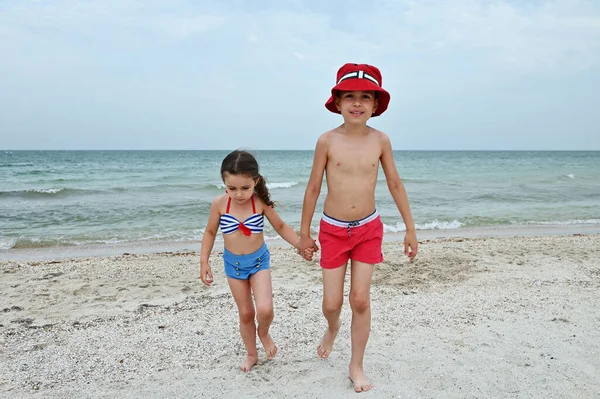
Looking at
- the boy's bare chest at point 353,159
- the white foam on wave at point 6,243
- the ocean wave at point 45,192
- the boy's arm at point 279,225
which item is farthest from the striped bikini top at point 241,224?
the ocean wave at point 45,192

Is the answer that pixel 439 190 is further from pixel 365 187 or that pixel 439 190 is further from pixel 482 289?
pixel 365 187

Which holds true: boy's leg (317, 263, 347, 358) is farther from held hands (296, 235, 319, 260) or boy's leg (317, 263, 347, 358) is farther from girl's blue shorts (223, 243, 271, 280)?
girl's blue shorts (223, 243, 271, 280)

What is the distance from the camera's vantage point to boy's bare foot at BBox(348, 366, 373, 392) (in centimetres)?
317

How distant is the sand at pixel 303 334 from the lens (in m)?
3.26

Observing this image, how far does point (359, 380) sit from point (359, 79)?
1996 millimetres

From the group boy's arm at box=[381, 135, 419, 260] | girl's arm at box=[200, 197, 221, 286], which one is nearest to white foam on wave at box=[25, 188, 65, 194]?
girl's arm at box=[200, 197, 221, 286]

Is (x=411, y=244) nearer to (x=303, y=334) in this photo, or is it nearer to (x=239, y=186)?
(x=239, y=186)

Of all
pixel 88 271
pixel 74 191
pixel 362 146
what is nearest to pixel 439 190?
pixel 74 191

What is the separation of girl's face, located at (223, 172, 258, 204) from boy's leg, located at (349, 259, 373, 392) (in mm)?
861

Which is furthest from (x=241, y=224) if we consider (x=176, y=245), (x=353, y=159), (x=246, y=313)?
(x=176, y=245)

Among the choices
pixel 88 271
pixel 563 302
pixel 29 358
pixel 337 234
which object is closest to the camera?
pixel 337 234

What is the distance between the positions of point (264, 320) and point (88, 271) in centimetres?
410

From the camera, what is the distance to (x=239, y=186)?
3252 millimetres

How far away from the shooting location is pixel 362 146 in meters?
3.25
